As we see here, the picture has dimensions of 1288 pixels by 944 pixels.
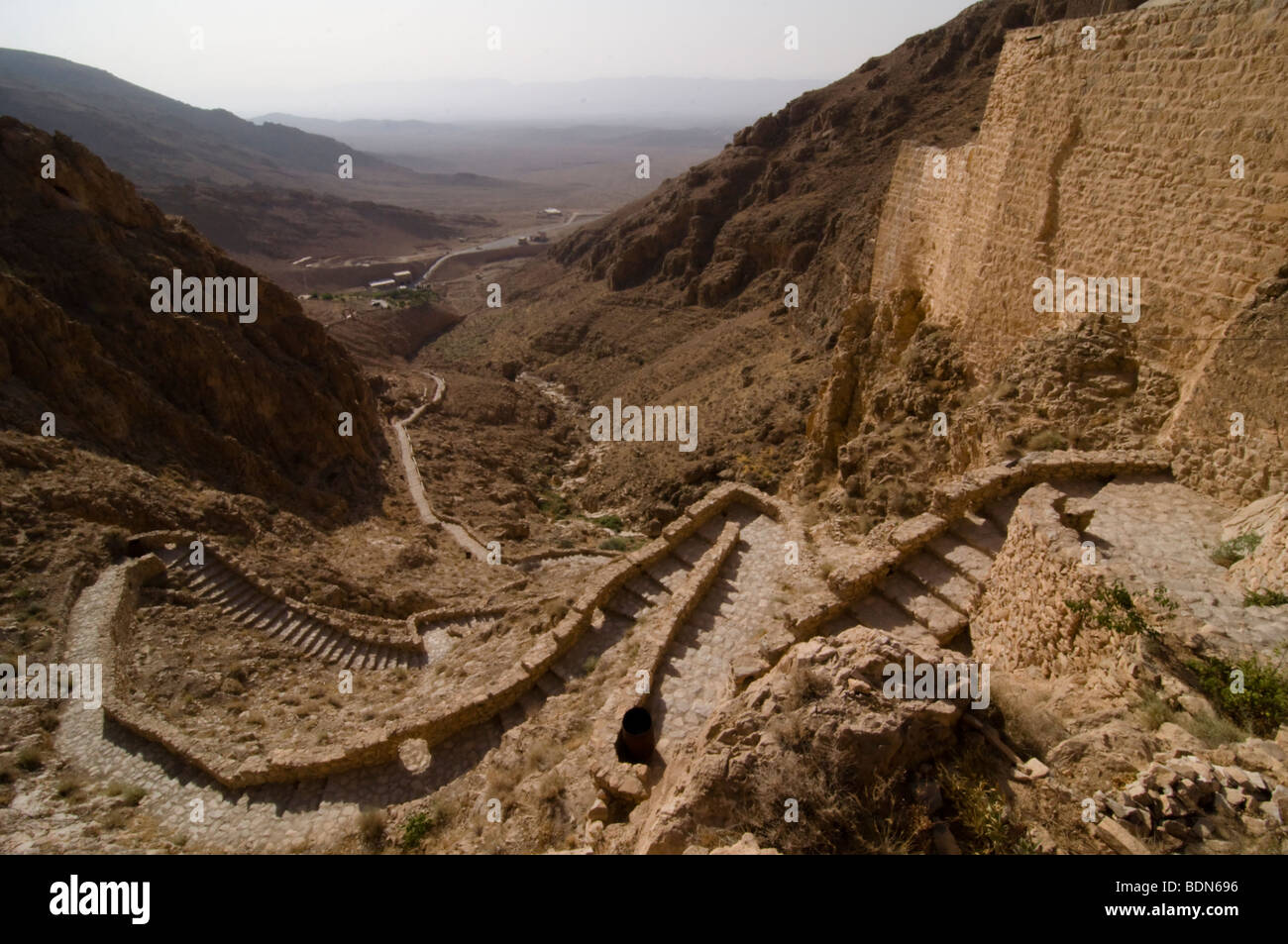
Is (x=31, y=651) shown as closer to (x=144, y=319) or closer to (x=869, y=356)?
(x=144, y=319)

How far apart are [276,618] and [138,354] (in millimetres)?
10508

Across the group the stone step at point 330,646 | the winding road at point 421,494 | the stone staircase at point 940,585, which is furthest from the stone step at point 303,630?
the stone staircase at point 940,585

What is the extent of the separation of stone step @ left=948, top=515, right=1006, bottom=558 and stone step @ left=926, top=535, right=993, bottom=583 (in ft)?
0.21

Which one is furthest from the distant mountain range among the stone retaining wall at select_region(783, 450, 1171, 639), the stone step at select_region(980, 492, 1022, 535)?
the stone step at select_region(980, 492, 1022, 535)

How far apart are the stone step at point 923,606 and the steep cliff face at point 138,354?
17.2m

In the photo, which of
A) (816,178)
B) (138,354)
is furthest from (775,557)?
(816,178)

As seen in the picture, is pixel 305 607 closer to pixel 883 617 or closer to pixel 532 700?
pixel 532 700

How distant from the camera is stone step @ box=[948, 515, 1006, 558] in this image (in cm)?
833

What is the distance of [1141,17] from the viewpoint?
8523 millimetres

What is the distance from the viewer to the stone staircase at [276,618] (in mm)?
13375

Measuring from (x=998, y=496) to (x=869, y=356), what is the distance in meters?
6.84

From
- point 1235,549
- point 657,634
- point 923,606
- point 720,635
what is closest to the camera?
point 1235,549

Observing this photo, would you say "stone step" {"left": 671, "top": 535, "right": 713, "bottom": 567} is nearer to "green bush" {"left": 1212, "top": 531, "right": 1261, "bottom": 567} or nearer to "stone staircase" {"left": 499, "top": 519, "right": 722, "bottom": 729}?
"stone staircase" {"left": 499, "top": 519, "right": 722, "bottom": 729}

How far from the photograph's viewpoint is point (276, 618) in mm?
13766
